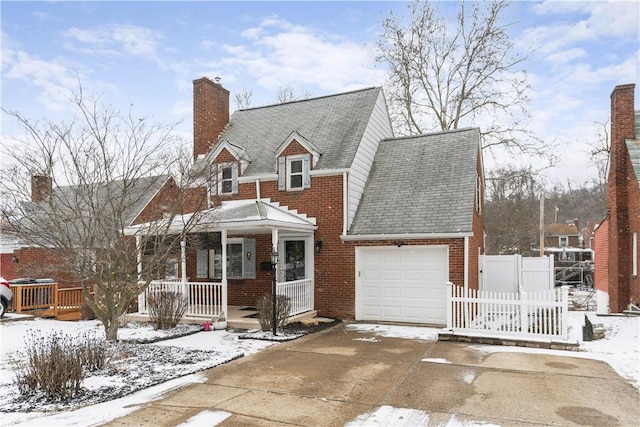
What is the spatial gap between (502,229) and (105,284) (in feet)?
112

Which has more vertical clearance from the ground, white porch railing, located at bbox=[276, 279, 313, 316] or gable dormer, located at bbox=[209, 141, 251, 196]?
gable dormer, located at bbox=[209, 141, 251, 196]

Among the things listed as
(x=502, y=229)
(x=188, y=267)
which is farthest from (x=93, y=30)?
(x=502, y=229)

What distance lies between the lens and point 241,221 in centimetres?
1152

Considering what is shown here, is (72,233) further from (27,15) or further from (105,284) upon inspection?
(27,15)

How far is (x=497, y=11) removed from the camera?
2280cm

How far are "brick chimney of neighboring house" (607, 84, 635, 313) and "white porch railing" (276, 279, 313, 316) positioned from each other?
1059 cm

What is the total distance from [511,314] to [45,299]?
15231 mm

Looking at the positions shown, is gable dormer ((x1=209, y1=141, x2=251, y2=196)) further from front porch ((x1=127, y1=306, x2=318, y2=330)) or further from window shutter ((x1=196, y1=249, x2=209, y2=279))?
front porch ((x1=127, y1=306, x2=318, y2=330))

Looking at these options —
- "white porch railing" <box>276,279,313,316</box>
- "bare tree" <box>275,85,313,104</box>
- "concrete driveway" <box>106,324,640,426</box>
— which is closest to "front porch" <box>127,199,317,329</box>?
"white porch railing" <box>276,279,313,316</box>

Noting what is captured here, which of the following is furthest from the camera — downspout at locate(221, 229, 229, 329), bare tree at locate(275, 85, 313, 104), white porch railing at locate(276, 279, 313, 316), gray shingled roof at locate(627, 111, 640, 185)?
bare tree at locate(275, 85, 313, 104)

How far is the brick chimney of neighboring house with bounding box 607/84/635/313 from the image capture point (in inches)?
573

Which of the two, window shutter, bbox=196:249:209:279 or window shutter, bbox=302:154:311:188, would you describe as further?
window shutter, bbox=196:249:209:279

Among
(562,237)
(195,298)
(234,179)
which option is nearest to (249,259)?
(195,298)

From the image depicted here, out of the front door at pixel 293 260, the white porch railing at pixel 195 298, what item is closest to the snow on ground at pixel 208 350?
the white porch railing at pixel 195 298
